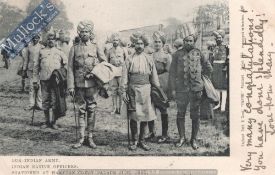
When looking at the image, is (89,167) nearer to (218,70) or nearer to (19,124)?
(19,124)

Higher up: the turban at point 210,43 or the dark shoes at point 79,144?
the turban at point 210,43

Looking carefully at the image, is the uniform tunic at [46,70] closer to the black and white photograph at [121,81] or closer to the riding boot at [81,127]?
the black and white photograph at [121,81]

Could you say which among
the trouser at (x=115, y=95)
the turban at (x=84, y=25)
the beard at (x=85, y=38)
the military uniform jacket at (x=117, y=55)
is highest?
the turban at (x=84, y=25)

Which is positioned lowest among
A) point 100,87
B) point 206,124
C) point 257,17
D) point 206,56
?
point 206,124

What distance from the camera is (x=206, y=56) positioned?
2793 millimetres

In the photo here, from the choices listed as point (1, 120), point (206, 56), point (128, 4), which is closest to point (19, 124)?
point (1, 120)

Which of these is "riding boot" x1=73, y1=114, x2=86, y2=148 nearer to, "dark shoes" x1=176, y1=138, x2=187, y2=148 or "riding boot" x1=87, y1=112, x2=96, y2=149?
"riding boot" x1=87, y1=112, x2=96, y2=149

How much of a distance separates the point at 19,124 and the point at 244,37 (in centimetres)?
134

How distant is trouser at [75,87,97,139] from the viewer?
2.78 meters

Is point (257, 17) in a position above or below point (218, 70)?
above
